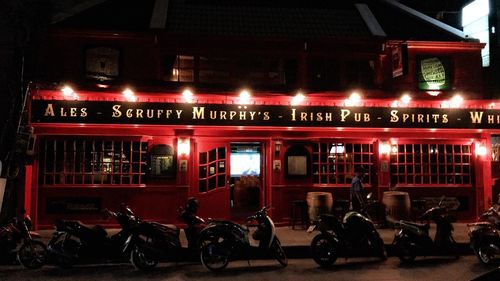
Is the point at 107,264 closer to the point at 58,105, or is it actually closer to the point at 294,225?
the point at 58,105

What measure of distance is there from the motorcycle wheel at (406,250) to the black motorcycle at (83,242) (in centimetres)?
581

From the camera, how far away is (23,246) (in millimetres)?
9719

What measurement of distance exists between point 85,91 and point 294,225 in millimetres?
7382

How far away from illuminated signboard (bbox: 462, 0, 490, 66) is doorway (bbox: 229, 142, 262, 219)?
9.01m

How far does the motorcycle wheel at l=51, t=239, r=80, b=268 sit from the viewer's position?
964 centimetres

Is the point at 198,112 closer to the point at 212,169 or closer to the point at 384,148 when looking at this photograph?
the point at 212,169

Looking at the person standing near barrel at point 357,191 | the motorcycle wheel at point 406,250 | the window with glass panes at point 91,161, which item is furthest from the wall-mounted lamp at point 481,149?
the window with glass panes at point 91,161

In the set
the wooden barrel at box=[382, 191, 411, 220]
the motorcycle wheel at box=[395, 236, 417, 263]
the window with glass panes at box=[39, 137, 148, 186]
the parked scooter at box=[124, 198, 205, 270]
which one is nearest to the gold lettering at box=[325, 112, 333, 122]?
the wooden barrel at box=[382, 191, 411, 220]

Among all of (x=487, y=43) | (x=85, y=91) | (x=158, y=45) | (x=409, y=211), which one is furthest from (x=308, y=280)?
(x=487, y=43)

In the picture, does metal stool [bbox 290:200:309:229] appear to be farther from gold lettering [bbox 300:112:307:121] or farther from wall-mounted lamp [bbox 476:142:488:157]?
wall-mounted lamp [bbox 476:142:488:157]

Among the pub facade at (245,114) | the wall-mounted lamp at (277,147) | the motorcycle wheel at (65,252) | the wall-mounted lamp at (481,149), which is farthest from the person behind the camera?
the wall-mounted lamp at (481,149)

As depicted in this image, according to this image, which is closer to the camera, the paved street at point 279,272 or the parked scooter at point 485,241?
the paved street at point 279,272

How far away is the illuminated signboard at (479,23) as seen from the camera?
55.0ft

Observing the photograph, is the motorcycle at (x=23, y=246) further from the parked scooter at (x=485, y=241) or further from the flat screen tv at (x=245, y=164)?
the parked scooter at (x=485, y=241)
